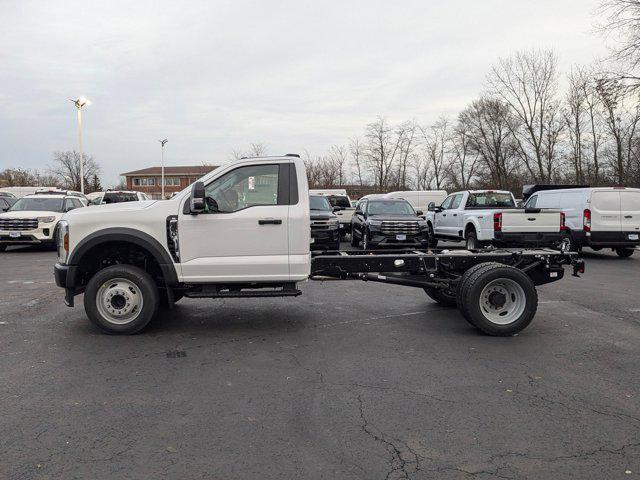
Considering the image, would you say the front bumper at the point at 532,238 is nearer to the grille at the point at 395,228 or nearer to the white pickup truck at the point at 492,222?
the white pickup truck at the point at 492,222

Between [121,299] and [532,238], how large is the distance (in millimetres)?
6375

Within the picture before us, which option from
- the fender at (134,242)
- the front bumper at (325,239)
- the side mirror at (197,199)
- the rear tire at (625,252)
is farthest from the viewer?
the rear tire at (625,252)

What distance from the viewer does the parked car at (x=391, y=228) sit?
52.7 ft

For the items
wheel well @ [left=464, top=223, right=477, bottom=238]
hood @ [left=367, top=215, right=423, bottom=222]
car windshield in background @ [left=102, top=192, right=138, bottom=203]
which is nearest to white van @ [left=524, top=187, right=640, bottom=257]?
wheel well @ [left=464, top=223, right=477, bottom=238]

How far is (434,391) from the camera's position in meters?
4.64

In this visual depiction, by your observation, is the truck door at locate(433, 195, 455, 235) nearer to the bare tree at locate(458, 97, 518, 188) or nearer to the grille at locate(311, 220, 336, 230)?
the grille at locate(311, 220, 336, 230)

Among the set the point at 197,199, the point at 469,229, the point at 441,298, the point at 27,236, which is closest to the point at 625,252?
the point at 469,229

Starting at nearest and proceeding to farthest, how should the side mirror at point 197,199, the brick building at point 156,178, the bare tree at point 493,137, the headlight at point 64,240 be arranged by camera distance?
the side mirror at point 197,199 → the headlight at point 64,240 → the bare tree at point 493,137 → the brick building at point 156,178

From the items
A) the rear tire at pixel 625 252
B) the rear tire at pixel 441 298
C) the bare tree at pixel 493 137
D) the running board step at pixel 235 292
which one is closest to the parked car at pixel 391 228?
the rear tire at pixel 625 252

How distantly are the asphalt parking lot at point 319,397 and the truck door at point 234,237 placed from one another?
816 mm

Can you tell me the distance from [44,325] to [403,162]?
65893 mm

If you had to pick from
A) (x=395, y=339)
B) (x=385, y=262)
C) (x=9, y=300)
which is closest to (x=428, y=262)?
(x=385, y=262)

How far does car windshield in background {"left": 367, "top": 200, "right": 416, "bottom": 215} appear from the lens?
57.5ft

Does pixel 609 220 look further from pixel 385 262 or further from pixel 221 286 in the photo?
pixel 221 286
